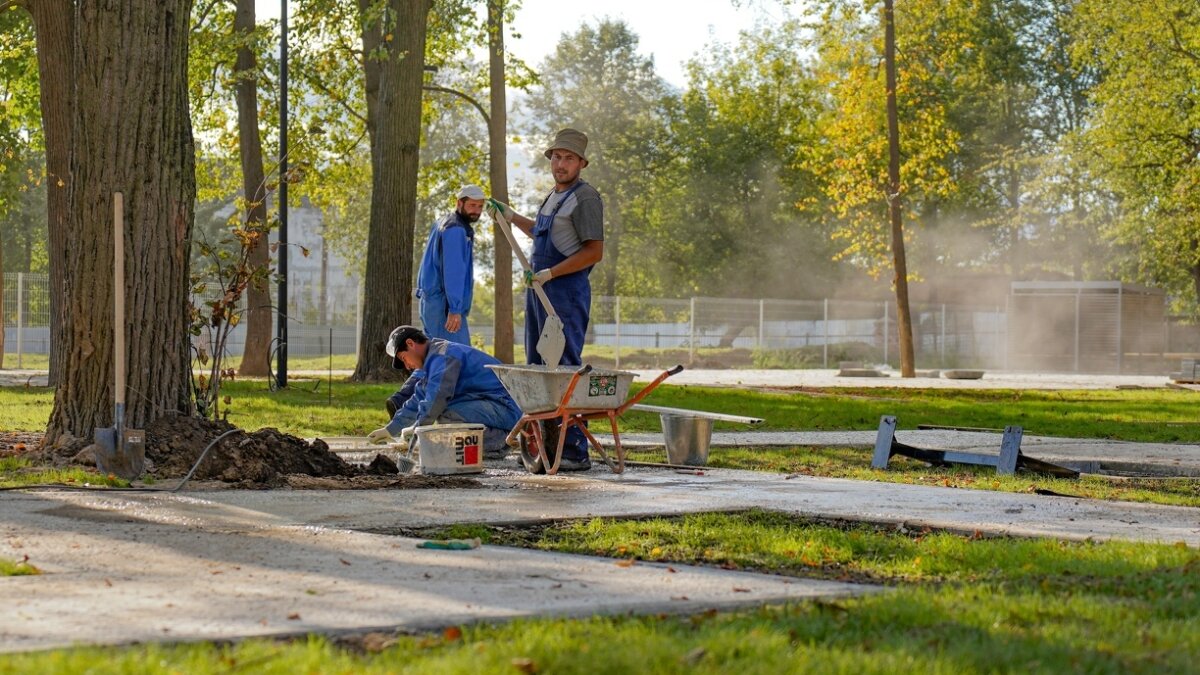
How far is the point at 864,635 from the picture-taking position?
4.07 metres

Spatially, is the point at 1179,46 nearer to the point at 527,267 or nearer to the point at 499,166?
the point at 499,166

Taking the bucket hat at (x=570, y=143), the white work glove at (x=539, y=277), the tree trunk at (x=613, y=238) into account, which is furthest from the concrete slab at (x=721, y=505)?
the tree trunk at (x=613, y=238)

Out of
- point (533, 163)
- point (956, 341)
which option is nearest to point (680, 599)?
point (956, 341)

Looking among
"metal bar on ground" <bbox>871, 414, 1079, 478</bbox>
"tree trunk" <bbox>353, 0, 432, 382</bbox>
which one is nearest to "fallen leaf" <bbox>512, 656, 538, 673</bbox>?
"metal bar on ground" <bbox>871, 414, 1079, 478</bbox>

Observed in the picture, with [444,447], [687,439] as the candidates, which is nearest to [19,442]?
[444,447]

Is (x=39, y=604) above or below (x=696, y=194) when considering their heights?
below

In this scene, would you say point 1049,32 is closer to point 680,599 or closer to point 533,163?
point 533,163

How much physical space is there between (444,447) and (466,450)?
13 centimetres

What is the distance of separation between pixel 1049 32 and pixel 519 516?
64.8 meters

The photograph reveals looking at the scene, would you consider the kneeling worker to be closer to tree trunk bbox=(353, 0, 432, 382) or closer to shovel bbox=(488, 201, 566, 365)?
shovel bbox=(488, 201, 566, 365)

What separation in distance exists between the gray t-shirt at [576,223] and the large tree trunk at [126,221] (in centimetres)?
220

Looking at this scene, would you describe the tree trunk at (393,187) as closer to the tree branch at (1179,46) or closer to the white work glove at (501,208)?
the white work glove at (501,208)

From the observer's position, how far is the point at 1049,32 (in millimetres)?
66812

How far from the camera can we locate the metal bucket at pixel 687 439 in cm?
977
